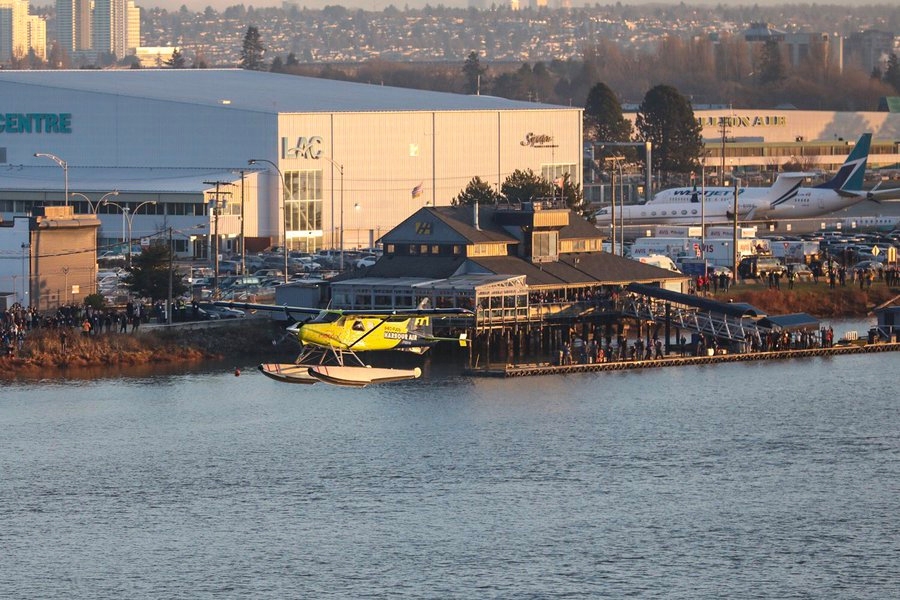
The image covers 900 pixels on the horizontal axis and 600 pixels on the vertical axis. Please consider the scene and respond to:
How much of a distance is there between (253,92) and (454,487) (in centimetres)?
7294

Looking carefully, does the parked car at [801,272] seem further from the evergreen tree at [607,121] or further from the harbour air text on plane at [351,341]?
the evergreen tree at [607,121]

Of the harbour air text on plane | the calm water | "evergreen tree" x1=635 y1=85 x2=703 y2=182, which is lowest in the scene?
the calm water

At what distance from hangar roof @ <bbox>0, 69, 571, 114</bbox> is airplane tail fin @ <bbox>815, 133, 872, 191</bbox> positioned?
20542mm

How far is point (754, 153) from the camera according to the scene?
182 metres

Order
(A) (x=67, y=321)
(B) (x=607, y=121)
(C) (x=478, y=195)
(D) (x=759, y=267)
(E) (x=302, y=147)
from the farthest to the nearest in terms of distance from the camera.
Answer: (B) (x=607, y=121), (E) (x=302, y=147), (C) (x=478, y=195), (D) (x=759, y=267), (A) (x=67, y=321)

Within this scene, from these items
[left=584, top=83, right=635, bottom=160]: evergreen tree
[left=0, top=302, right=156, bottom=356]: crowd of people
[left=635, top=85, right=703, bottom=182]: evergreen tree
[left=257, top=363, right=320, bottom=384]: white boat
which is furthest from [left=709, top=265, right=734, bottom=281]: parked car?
[left=584, top=83, right=635, bottom=160]: evergreen tree

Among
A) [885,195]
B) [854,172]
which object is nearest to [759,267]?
[854,172]

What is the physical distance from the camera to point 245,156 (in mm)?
109812

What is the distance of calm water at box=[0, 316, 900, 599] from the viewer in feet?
142

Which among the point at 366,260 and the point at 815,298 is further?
the point at 366,260

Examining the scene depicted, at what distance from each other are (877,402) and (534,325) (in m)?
15.1

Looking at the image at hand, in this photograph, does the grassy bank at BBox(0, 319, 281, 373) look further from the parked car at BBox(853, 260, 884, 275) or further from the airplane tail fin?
the airplane tail fin

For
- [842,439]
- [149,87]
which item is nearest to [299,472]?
[842,439]

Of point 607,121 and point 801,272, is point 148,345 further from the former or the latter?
point 607,121
